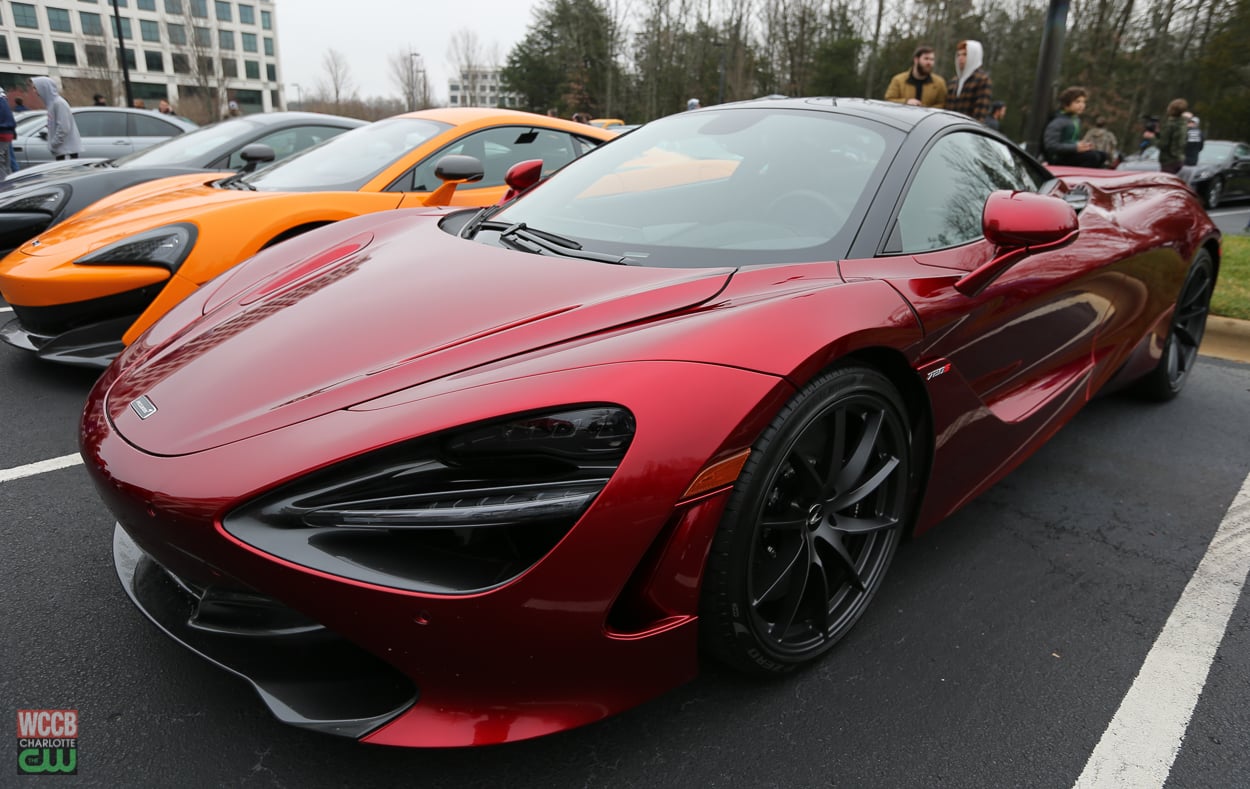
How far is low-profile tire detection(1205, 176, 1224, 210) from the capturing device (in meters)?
13.8

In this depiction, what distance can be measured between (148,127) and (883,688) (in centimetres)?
1172

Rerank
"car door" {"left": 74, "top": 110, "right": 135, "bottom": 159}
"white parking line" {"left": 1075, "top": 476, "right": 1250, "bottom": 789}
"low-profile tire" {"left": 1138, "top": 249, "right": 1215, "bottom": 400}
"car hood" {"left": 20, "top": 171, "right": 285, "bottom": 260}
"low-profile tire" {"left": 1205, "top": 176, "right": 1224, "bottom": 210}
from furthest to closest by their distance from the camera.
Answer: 1. "low-profile tire" {"left": 1205, "top": 176, "right": 1224, "bottom": 210}
2. "car door" {"left": 74, "top": 110, "right": 135, "bottom": 159}
3. "low-profile tire" {"left": 1138, "top": 249, "right": 1215, "bottom": 400}
4. "car hood" {"left": 20, "top": 171, "right": 285, "bottom": 260}
5. "white parking line" {"left": 1075, "top": 476, "right": 1250, "bottom": 789}

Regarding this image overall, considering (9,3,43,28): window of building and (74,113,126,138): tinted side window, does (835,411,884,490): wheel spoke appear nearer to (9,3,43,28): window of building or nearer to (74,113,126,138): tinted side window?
(74,113,126,138): tinted side window

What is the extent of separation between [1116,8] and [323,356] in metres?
30.5

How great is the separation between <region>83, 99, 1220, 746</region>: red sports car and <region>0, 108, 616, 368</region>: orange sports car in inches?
48.3

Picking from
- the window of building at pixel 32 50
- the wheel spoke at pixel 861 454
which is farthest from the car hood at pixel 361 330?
the window of building at pixel 32 50

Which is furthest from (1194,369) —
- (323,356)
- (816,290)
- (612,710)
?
(323,356)

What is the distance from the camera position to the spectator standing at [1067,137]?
235 inches

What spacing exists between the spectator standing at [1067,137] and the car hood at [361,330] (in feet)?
18.3

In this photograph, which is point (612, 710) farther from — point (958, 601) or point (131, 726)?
point (958, 601)

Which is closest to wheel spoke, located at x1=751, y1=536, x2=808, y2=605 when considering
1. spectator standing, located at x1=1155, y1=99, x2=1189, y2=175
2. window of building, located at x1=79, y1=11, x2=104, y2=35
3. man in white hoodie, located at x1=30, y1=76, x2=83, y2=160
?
man in white hoodie, located at x1=30, y1=76, x2=83, y2=160

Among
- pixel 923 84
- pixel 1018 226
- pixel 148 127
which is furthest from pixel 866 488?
pixel 148 127

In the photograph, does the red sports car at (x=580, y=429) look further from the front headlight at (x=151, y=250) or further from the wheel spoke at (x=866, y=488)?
the front headlight at (x=151, y=250)

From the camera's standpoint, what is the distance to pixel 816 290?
1632 mm
